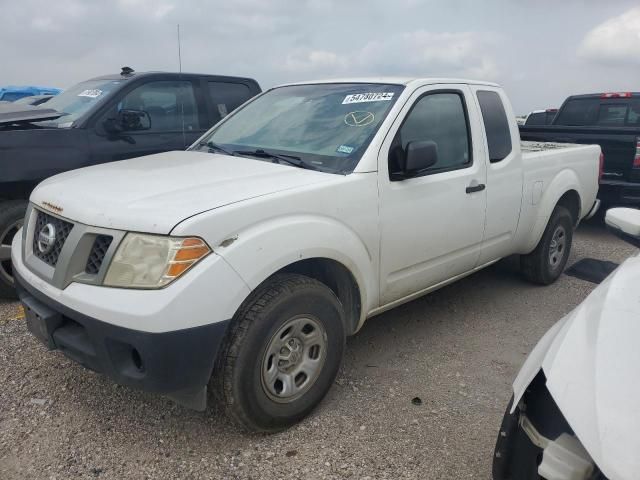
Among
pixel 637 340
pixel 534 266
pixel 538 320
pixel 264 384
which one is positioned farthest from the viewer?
pixel 534 266

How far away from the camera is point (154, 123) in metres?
5.18

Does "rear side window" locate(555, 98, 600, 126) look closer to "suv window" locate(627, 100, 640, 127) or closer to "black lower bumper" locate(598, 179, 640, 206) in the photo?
"suv window" locate(627, 100, 640, 127)

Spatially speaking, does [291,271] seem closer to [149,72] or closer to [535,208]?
[535,208]

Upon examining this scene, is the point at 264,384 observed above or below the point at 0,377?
above

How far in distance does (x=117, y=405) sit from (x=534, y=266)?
3.68 m

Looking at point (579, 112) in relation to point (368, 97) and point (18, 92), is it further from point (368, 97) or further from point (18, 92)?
point (18, 92)

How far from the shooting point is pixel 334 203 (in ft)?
9.29

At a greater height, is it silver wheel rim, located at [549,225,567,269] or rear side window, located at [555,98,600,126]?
rear side window, located at [555,98,600,126]

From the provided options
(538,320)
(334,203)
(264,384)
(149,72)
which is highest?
(149,72)

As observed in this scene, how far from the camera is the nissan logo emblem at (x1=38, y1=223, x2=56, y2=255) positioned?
2.65 meters

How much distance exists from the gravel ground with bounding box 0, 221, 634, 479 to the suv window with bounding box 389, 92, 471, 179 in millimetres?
1249

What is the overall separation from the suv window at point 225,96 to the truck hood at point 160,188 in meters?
2.50

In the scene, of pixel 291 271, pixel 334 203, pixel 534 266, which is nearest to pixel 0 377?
pixel 291 271

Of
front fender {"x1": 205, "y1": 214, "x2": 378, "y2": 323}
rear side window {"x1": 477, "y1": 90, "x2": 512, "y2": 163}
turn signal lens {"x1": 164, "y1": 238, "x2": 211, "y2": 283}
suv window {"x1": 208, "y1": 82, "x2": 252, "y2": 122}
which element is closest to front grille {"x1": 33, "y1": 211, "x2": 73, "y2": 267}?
turn signal lens {"x1": 164, "y1": 238, "x2": 211, "y2": 283}
